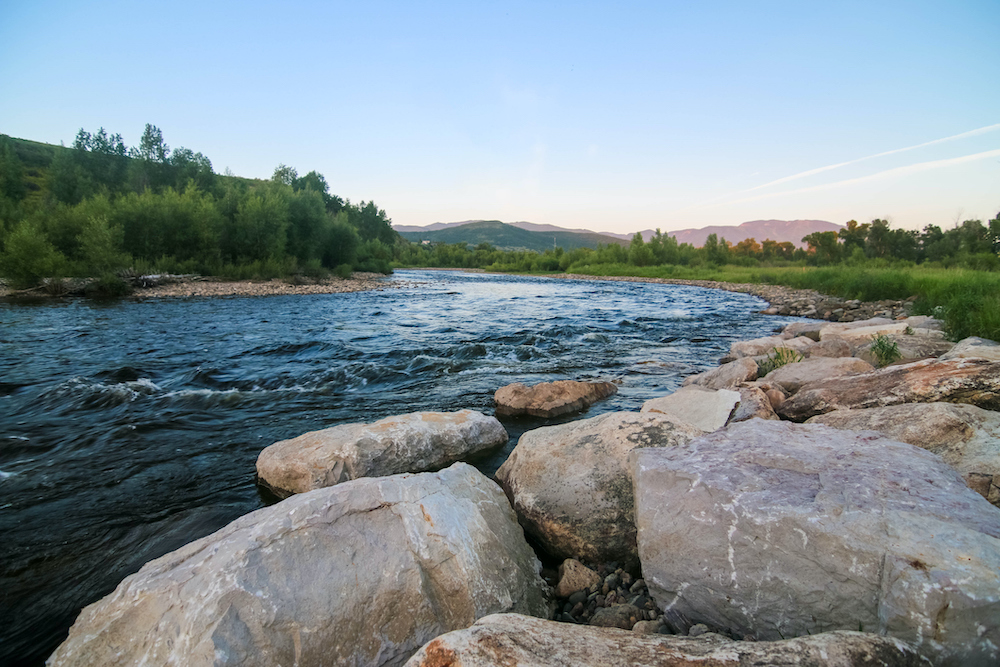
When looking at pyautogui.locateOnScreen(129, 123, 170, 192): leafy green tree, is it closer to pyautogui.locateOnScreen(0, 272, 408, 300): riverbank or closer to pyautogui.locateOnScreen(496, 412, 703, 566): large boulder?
pyautogui.locateOnScreen(0, 272, 408, 300): riverbank

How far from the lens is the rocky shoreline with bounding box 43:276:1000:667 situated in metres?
1.58

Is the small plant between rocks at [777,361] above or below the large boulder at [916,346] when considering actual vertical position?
below

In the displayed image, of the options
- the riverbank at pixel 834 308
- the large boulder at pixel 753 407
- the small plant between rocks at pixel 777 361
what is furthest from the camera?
the riverbank at pixel 834 308

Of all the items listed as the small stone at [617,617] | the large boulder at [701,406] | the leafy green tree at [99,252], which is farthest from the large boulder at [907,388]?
the leafy green tree at [99,252]

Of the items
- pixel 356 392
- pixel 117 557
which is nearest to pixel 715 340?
pixel 356 392

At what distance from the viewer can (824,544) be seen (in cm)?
192

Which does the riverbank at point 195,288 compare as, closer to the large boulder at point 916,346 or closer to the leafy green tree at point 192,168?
the large boulder at point 916,346

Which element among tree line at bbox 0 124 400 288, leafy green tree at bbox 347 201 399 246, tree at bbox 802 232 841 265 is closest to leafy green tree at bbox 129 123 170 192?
tree line at bbox 0 124 400 288

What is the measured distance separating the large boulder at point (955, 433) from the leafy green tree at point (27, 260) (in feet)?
93.3

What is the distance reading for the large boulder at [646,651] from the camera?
4.66 feet

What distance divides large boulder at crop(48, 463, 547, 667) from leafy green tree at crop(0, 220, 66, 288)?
1021 inches

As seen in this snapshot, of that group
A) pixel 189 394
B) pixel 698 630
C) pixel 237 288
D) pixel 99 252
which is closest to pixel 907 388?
pixel 698 630

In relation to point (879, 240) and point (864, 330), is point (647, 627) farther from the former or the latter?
point (879, 240)

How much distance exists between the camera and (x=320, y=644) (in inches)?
76.3
